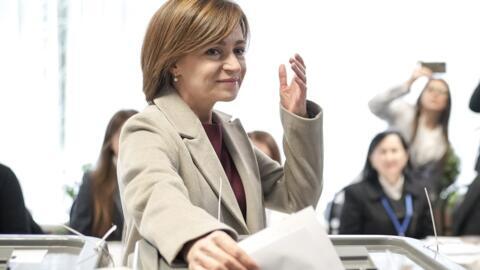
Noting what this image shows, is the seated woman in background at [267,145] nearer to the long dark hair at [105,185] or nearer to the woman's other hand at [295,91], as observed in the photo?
the long dark hair at [105,185]

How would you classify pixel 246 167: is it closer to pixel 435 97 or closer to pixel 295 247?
pixel 295 247

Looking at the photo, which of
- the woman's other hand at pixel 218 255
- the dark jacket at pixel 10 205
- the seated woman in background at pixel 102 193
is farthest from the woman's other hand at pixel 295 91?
the seated woman in background at pixel 102 193

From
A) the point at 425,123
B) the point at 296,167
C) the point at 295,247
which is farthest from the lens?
the point at 425,123

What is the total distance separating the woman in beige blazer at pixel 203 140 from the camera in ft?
4.04

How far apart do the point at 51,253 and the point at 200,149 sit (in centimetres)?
38

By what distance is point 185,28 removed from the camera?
1.40 metres

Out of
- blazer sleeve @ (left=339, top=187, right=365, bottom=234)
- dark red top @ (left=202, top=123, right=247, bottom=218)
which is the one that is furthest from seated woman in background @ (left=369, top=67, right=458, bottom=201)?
dark red top @ (left=202, top=123, right=247, bottom=218)

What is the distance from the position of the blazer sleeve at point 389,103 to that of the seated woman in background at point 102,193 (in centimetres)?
164

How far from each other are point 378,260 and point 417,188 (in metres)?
3.23

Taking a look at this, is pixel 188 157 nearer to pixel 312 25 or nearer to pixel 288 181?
pixel 288 181

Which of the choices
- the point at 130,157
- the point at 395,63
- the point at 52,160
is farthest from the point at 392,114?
the point at 130,157

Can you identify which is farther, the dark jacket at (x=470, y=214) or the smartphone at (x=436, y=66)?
the smartphone at (x=436, y=66)

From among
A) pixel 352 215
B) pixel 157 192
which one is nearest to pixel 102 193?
pixel 352 215

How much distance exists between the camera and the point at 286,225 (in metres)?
1.00
